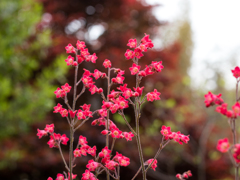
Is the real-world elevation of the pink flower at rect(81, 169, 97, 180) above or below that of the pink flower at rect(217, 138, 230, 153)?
below

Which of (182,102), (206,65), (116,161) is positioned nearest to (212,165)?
(182,102)

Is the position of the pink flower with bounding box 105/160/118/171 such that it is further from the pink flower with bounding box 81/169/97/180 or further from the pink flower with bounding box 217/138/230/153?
the pink flower with bounding box 217/138/230/153

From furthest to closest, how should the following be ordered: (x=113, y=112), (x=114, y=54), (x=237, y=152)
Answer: (x=114, y=54) → (x=113, y=112) → (x=237, y=152)

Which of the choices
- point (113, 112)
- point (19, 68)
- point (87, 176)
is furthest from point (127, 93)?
A: point (19, 68)

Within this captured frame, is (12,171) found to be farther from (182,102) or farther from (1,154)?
(182,102)

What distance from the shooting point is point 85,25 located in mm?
6137

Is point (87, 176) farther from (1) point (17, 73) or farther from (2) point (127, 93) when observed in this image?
(1) point (17, 73)

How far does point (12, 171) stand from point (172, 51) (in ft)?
15.5

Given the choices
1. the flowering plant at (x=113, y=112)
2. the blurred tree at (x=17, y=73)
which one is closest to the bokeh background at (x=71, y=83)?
the blurred tree at (x=17, y=73)

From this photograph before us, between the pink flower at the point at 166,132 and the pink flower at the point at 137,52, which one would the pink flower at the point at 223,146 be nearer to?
the pink flower at the point at 166,132

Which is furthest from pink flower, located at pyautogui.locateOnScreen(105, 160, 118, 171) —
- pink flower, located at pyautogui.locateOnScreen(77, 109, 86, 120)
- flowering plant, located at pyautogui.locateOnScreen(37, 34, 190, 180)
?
pink flower, located at pyautogui.locateOnScreen(77, 109, 86, 120)

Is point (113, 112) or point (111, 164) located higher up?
point (113, 112)

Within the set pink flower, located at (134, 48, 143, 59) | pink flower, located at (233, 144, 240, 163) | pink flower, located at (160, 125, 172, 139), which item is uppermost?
pink flower, located at (134, 48, 143, 59)

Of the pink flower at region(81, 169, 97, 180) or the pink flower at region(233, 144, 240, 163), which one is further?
the pink flower at region(81, 169, 97, 180)
